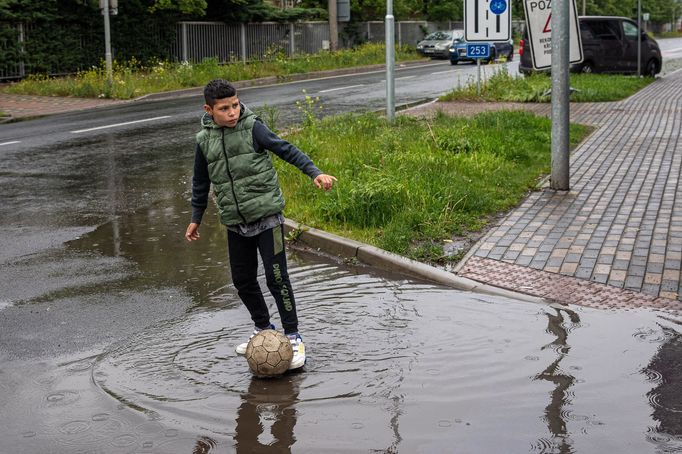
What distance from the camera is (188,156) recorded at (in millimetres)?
14422

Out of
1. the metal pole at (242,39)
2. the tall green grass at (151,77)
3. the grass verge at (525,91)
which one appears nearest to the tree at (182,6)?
the tall green grass at (151,77)

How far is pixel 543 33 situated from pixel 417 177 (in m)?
3.67

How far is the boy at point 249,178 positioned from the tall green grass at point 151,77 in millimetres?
20616

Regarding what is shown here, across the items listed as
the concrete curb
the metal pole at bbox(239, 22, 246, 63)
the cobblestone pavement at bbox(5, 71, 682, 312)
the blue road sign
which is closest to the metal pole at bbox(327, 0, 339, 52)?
the metal pole at bbox(239, 22, 246, 63)

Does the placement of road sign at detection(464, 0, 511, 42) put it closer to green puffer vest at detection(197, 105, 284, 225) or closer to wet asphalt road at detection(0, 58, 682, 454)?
wet asphalt road at detection(0, 58, 682, 454)

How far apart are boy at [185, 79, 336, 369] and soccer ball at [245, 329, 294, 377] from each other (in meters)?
0.11

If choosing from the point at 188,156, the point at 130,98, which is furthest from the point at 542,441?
the point at 130,98

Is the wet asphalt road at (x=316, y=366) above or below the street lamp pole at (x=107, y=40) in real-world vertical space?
below

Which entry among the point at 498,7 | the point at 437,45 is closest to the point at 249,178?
the point at 498,7

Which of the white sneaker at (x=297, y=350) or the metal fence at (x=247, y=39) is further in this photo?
the metal fence at (x=247, y=39)

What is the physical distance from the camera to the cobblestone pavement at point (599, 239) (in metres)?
6.82

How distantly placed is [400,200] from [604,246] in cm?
205

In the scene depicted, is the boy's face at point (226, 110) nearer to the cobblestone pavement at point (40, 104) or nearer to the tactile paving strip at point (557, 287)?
the tactile paving strip at point (557, 287)

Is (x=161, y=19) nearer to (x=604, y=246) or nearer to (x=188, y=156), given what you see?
(x=188, y=156)
